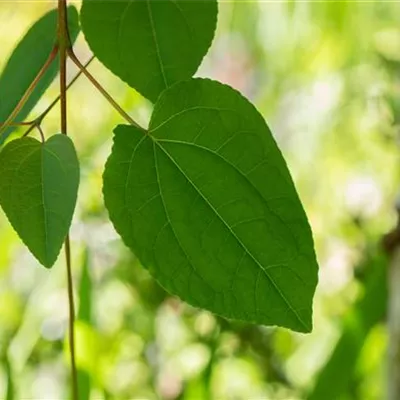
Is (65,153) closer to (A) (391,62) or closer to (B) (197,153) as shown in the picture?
(B) (197,153)

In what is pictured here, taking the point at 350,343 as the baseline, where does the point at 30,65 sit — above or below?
above

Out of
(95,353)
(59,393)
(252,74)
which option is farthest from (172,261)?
(252,74)

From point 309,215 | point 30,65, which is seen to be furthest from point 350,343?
point 30,65

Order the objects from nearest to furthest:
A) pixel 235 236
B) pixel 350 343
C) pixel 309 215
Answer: pixel 235 236 < pixel 350 343 < pixel 309 215

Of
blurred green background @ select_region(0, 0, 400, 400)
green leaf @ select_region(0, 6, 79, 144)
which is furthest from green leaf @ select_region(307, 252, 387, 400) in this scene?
green leaf @ select_region(0, 6, 79, 144)

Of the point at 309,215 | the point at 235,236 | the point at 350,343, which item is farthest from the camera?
the point at 309,215

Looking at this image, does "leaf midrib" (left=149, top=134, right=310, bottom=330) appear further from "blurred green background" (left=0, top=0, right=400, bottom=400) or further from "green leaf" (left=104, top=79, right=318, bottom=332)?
"blurred green background" (left=0, top=0, right=400, bottom=400)

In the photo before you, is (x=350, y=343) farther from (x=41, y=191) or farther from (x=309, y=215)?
(x=41, y=191)
